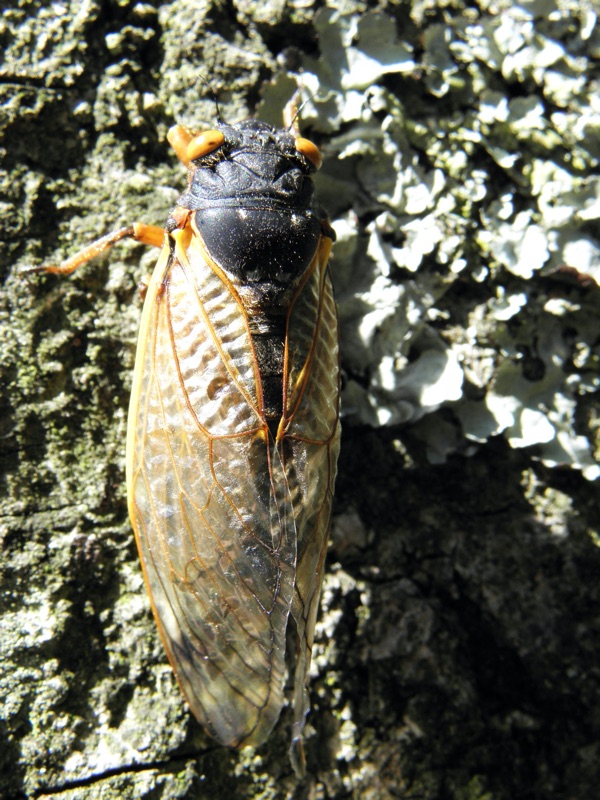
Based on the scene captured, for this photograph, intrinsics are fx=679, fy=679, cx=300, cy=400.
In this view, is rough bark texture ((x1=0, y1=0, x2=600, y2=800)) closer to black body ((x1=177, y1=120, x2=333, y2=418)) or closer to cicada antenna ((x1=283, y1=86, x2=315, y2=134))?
cicada antenna ((x1=283, y1=86, x2=315, y2=134))

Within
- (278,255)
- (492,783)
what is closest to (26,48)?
(278,255)

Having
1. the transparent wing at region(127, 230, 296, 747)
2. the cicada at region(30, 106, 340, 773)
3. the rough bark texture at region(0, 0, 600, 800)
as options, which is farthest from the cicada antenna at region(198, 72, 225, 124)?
the transparent wing at region(127, 230, 296, 747)

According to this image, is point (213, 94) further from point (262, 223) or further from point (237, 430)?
point (237, 430)

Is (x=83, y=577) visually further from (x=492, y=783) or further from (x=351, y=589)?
(x=492, y=783)

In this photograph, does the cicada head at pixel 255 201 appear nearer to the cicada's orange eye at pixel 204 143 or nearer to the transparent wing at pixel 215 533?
the cicada's orange eye at pixel 204 143

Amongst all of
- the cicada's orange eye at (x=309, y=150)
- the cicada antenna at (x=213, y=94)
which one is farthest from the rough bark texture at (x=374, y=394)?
the cicada's orange eye at (x=309, y=150)

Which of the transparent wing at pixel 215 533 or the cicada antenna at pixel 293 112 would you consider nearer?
the transparent wing at pixel 215 533

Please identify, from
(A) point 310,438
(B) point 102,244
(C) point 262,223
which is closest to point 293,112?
(C) point 262,223
